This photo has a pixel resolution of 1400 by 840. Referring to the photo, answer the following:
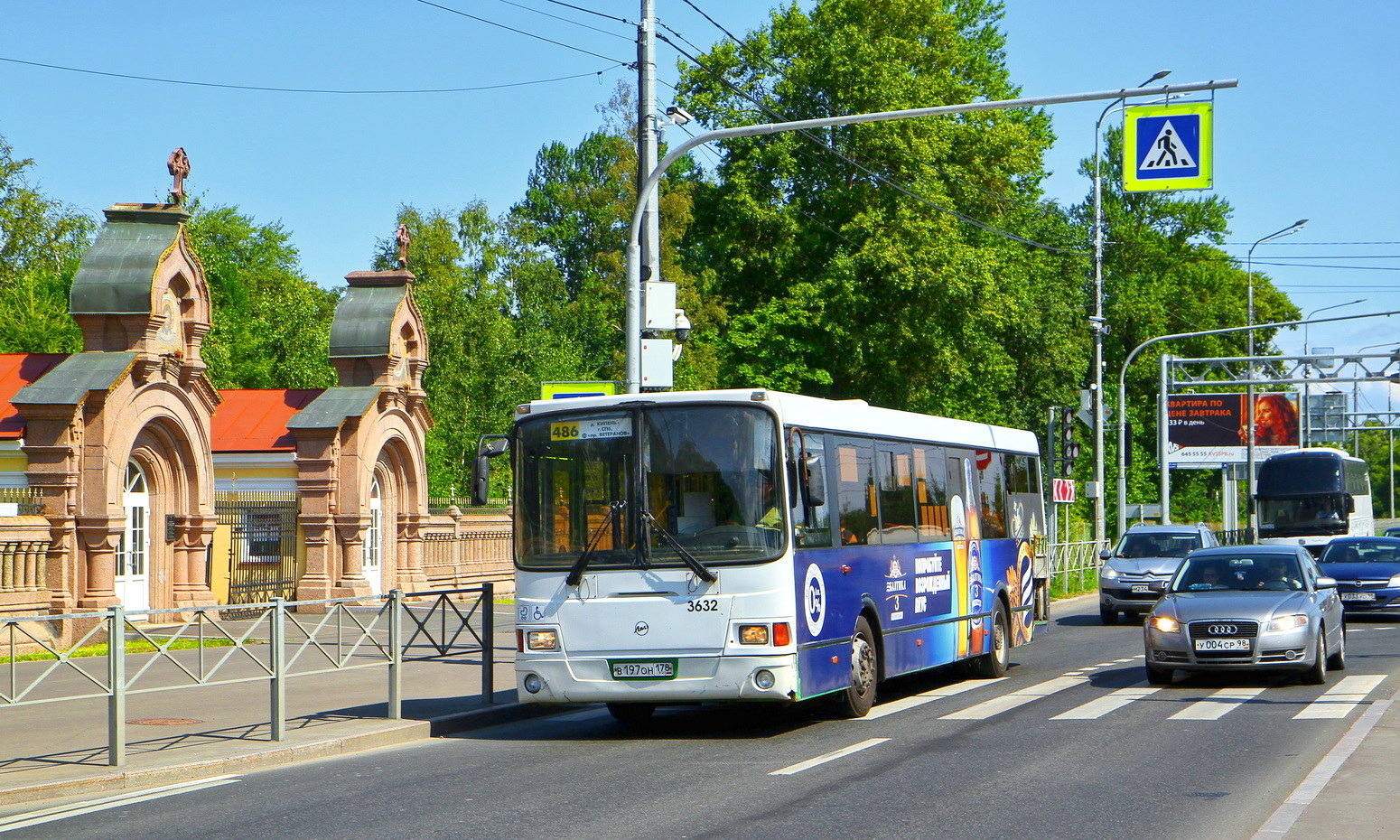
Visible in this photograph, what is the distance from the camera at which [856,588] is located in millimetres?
14242

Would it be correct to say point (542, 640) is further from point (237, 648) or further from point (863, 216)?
point (863, 216)

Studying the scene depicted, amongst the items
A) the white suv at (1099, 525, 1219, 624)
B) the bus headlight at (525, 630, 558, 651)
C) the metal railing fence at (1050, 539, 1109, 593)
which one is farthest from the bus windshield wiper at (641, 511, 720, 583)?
the metal railing fence at (1050, 539, 1109, 593)

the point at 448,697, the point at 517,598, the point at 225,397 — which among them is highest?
the point at 225,397

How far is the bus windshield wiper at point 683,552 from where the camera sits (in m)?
12.7

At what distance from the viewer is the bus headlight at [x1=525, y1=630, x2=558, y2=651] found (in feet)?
43.0

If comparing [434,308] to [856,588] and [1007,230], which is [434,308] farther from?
[856,588]

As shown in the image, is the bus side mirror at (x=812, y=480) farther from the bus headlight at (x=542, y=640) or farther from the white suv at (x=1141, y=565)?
the white suv at (x=1141, y=565)

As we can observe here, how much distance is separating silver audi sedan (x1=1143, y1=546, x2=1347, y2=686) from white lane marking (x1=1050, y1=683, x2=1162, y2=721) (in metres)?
0.34

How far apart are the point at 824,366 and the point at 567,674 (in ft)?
104

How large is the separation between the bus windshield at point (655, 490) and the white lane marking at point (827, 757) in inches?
64.3

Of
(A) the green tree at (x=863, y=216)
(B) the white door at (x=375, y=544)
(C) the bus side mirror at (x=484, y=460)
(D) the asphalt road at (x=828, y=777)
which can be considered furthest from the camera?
(A) the green tree at (x=863, y=216)

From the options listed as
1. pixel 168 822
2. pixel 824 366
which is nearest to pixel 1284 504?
pixel 824 366

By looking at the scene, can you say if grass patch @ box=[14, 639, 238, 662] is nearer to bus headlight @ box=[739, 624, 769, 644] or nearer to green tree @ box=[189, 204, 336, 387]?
bus headlight @ box=[739, 624, 769, 644]

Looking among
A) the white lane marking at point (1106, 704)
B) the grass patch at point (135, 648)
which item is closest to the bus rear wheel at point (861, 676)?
the white lane marking at point (1106, 704)
